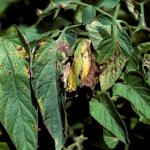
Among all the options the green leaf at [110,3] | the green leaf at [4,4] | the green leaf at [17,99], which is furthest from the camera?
the green leaf at [4,4]

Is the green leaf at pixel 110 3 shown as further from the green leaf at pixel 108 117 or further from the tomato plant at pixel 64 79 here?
the green leaf at pixel 108 117

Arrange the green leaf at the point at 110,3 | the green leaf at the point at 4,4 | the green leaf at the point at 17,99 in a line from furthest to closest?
the green leaf at the point at 4,4 → the green leaf at the point at 110,3 → the green leaf at the point at 17,99

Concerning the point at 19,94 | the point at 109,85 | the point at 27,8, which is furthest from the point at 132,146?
the point at 27,8

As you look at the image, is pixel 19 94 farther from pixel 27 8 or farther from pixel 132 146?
pixel 27 8

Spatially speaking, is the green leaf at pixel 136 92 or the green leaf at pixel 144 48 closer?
the green leaf at pixel 136 92

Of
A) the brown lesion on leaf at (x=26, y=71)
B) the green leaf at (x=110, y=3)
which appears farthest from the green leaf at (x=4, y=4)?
the brown lesion on leaf at (x=26, y=71)

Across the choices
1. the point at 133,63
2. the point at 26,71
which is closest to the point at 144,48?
the point at 133,63

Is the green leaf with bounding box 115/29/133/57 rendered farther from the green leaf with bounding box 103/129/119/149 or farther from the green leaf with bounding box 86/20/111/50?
the green leaf with bounding box 103/129/119/149

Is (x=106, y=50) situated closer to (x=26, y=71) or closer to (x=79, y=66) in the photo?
(x=79, y=66)
